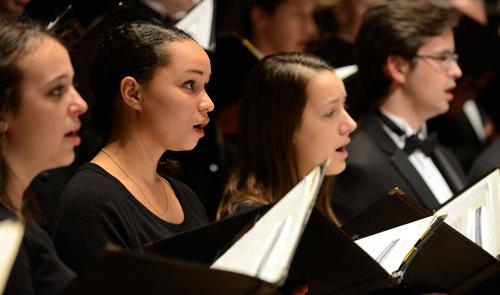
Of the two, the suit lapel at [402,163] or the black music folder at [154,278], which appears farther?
the suit lapel at [402,163]

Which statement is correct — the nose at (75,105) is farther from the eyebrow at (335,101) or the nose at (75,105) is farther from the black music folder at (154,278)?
the eyebrow at (335,101)

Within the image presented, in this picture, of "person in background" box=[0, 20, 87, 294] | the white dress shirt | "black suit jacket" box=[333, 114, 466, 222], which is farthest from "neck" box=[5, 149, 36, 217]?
the white dress shirt

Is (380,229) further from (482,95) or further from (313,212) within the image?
(482,95)

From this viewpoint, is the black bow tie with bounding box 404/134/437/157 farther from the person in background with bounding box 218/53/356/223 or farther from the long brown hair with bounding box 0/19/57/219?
the long brown hair with bounding box 0/19/57/219

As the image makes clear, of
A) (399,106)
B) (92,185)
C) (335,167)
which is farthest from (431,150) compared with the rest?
(92,185)

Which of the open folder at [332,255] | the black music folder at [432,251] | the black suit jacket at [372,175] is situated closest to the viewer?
the open folder at [332,255]

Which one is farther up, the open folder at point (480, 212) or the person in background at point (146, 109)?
the person in background at point (146, 109)

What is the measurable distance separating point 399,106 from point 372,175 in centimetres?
41

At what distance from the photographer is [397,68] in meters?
3.88

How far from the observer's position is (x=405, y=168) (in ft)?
12.0

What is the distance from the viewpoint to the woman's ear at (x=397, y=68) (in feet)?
12.7

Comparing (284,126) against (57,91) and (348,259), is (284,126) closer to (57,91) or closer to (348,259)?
(348,259)

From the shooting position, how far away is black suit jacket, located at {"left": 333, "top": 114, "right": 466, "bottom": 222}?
11.7 ft

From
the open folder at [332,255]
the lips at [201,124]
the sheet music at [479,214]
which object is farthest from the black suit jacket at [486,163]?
the lips at [201,124]
